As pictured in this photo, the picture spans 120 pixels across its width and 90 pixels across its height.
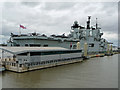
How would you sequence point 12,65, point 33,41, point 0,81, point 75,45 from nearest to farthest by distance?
point 0,81, point 12,65, point 33,41, point 75,45

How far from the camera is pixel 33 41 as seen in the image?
29.4 meters

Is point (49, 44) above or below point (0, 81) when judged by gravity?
above

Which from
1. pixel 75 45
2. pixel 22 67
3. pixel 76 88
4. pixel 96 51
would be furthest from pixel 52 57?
pixel 96 51

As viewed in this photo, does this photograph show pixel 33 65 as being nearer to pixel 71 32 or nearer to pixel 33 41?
pixel 33 41

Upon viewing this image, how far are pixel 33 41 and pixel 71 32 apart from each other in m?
27.9

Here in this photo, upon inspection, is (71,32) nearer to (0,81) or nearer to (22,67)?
(22,67)

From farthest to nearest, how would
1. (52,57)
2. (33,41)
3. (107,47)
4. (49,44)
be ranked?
(107,47) < (49,44) < (33,41) < (52,57)

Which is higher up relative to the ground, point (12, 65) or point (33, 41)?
point (33, 41)

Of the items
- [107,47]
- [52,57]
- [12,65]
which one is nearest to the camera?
[12,65]

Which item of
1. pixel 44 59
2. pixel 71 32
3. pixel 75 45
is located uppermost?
pixel 71 32

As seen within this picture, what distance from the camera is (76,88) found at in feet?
38.5

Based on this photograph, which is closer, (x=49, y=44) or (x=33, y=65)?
(x=33, y=65)

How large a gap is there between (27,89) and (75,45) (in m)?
33.2

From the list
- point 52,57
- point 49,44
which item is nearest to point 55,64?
point 52,57
